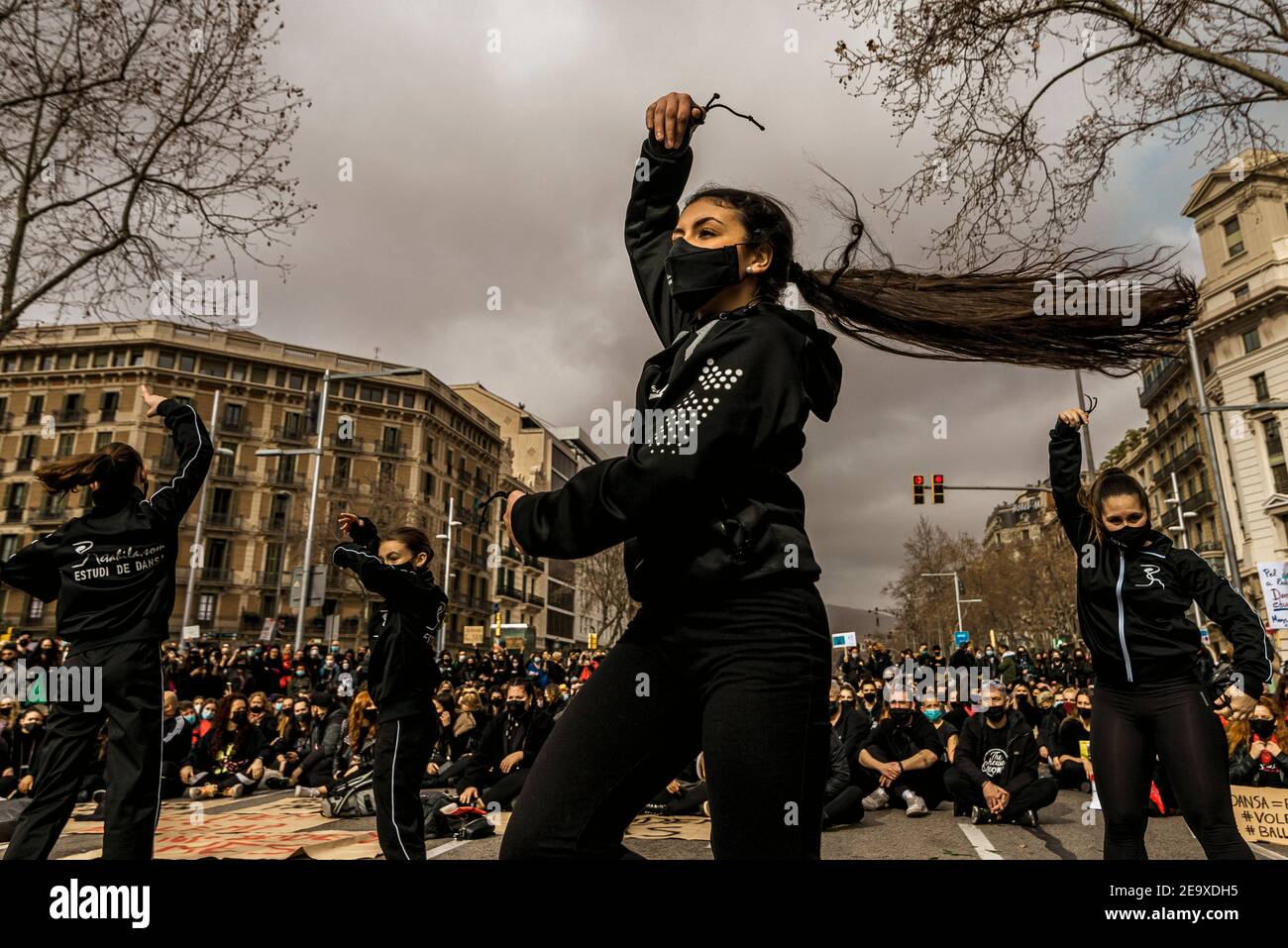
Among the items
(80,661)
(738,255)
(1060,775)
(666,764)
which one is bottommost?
(1060,775)

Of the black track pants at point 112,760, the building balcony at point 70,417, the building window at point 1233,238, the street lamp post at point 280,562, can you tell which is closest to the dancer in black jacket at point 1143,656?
the black track pants at point 112,760

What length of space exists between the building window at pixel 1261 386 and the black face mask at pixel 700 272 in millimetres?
53658

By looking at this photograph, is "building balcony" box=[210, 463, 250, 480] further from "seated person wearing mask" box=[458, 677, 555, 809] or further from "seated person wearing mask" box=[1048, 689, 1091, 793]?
"seated person wearing mask" box=[1048, 689, 1091, 793]

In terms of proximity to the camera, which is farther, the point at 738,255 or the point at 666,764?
the point at 738,255

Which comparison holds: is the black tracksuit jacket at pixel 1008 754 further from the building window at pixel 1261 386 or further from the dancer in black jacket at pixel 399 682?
the building window at pixel 1261 386

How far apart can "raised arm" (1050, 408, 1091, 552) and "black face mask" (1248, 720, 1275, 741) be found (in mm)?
8177

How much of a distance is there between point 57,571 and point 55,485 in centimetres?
47

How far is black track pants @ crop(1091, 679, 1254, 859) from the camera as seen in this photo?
3.38 m

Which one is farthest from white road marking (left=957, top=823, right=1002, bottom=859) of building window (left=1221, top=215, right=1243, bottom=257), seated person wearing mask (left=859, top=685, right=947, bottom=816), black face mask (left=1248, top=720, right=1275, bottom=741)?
building window (left=1221, top=215, right=1243, bottom=257)

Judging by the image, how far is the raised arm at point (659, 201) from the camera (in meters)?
2.46

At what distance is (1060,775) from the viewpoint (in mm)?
10680
